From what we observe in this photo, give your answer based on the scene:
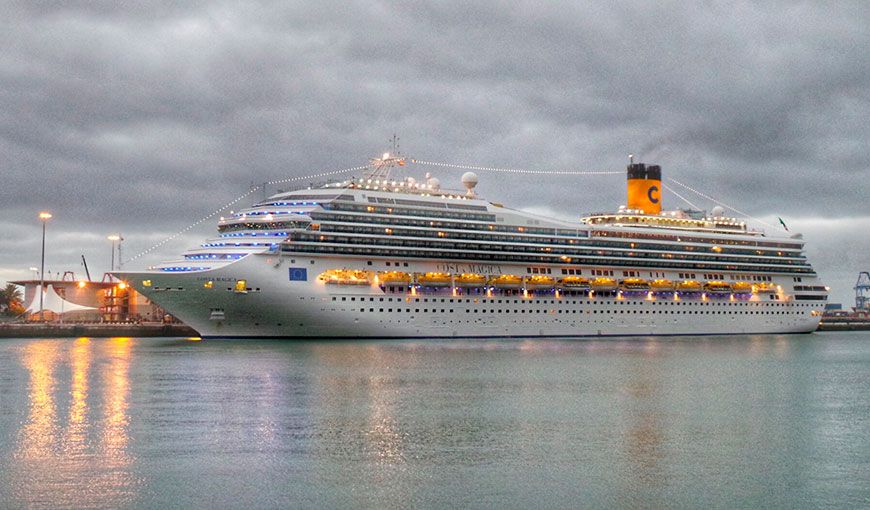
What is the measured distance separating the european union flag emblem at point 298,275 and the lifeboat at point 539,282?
20.4 metres

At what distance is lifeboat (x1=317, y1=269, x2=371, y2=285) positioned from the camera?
72625 millimetres

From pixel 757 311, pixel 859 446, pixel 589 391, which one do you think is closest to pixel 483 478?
pixel 859 446

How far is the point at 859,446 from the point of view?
1200 inches

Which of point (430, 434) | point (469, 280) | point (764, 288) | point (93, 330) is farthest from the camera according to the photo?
point (93, 330)

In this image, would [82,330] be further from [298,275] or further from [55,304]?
[298,275]

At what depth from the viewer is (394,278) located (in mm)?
76438

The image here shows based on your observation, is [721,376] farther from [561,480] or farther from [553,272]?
[553,272]

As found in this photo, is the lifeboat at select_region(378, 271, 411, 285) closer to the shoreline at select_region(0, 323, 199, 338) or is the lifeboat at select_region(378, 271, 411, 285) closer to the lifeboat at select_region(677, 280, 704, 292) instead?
the lifeboat at select_region(677, 280, 704, 292)

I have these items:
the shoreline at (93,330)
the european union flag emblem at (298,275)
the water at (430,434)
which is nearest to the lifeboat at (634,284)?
the european union flag emblem at (298,275)

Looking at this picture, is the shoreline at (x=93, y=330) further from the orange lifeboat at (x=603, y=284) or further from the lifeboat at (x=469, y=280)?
the orange lifeboat at (x=603, y=284)

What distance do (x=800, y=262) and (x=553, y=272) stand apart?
1223 inches

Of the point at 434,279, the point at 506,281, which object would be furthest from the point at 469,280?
the point at 506,281

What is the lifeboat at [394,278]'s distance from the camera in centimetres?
7581

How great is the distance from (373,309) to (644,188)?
127 ft
